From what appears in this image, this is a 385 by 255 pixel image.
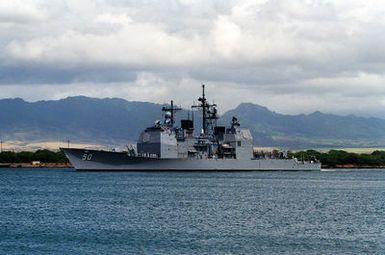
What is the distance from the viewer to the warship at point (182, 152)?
14312cm

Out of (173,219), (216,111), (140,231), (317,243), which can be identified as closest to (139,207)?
(173,219)

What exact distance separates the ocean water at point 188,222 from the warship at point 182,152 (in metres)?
51.4

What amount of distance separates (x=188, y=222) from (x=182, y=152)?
294ft

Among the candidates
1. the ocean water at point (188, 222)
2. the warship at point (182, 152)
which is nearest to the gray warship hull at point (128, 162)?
the warship at point (182, 152)

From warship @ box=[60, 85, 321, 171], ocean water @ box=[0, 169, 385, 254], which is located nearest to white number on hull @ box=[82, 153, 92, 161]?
warship @ box=[60, 85, 321, 171]

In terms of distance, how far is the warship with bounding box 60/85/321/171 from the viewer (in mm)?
143125

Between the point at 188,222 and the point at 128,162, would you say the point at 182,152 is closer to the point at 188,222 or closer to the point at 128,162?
the point at 128,162

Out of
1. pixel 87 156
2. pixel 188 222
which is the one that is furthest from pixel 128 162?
pixel 188 222

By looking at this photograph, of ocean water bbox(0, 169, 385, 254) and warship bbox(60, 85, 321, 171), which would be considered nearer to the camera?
ocean water bbox(0, 169, 385, 254)

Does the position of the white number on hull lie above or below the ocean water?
above

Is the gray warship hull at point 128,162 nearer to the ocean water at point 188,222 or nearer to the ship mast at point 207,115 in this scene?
the ship mast at point 207,115

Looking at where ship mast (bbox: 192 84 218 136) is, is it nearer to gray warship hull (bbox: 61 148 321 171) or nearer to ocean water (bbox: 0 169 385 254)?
gray warship hull (bbox: 61 148 321 171)

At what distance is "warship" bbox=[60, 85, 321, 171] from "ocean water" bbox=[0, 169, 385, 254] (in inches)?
2025

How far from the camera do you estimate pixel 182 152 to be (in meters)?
147
